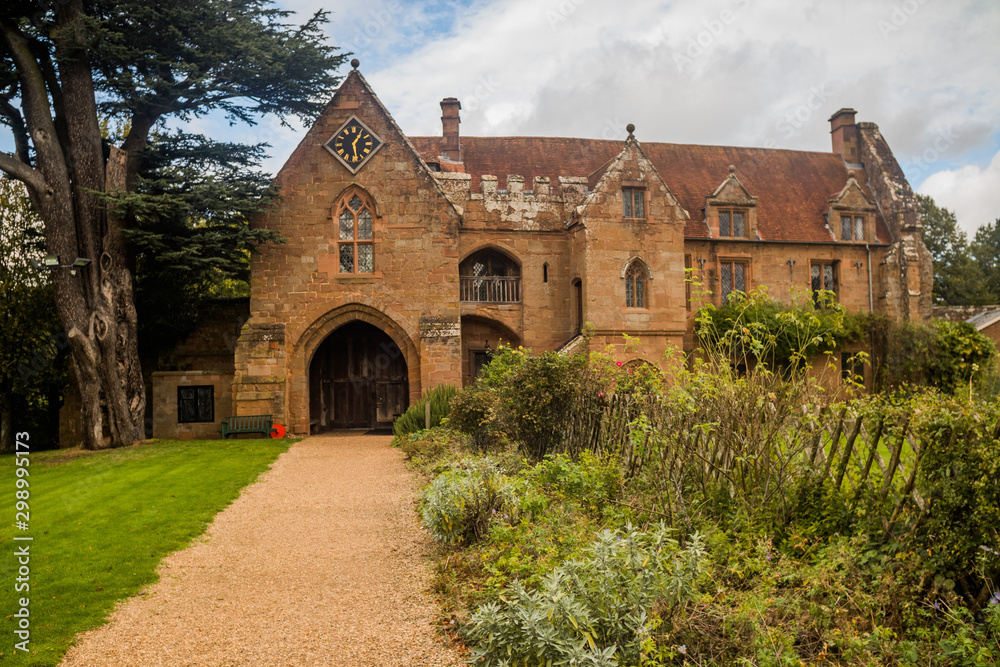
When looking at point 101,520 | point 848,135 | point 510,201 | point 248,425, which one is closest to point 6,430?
point 248,425

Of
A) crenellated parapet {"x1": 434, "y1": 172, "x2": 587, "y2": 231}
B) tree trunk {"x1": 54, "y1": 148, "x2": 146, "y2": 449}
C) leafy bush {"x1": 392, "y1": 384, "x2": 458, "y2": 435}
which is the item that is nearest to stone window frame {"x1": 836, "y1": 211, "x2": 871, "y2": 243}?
crenellated parapet {"x1": 434, "y1": 172, "x2": 587, "y2": 231}

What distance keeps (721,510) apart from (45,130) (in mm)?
18059

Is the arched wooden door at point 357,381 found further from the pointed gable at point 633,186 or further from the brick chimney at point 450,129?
the pointed gable at point 633,186

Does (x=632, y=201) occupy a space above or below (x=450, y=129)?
below

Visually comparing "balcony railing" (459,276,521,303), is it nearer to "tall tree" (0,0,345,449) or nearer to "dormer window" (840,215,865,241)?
"tall tree" (0,0,345,449)

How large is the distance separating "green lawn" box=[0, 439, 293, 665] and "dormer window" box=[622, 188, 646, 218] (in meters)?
12.2

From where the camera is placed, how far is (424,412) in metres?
17.6

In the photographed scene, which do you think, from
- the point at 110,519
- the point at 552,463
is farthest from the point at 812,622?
the point at 110,519

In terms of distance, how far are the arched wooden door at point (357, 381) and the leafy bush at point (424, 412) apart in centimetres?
507

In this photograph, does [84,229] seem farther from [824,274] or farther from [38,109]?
[824,274]

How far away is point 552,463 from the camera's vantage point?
933cm

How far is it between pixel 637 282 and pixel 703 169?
7922 millimetres

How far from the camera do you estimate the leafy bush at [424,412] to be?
17.2m

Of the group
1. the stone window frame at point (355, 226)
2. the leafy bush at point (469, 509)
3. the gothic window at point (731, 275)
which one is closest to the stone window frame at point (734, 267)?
the gothic window at point (731, 275)
